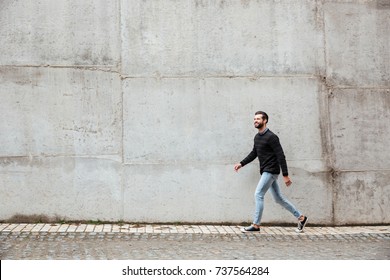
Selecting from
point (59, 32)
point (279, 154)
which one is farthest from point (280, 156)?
point (59, 32)

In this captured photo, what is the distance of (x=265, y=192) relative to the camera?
8477 millimetres

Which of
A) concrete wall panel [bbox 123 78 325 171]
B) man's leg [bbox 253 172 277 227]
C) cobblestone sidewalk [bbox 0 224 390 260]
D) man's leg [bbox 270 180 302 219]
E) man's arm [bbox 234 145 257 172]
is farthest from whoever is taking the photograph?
concrete wall panel [bbox 123 78 325 171]

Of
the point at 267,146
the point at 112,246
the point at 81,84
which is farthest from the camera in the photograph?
the point at 81,84

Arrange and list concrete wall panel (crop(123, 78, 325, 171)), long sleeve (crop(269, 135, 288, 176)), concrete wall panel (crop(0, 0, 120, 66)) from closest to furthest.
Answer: long sleeve (crop(269, 135, 288, 176))
concrete wall panel (crop(0, 0, 120, 66))
concrete wall panel (crop(123, 78, 325, 171))

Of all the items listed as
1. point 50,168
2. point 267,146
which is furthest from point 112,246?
point 267,146

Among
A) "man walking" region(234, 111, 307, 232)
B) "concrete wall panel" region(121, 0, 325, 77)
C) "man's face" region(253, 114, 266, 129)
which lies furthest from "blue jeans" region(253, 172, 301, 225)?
"concrete wall panel" region(121, 0, 325, 77)

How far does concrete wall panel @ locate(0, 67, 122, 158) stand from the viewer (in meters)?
8.86

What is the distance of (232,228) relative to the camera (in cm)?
890

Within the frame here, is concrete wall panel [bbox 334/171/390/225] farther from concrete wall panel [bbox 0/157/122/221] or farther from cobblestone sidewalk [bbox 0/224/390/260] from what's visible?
concrete wall panel [bbox 0/157/122/221]

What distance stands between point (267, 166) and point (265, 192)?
0.44 metres

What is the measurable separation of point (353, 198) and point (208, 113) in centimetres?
297

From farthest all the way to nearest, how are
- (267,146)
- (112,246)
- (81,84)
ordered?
(81,84) < (267,146) < (112,246)

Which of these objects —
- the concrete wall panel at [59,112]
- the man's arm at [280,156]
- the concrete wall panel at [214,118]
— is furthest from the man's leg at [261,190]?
the concrete wall panel at [59,112]

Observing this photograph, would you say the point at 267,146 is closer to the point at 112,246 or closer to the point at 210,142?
the point at 210,142
